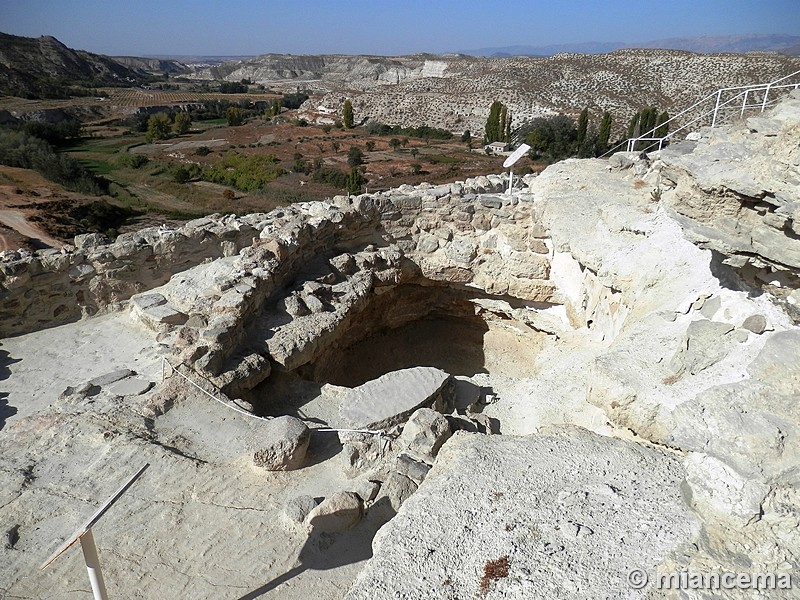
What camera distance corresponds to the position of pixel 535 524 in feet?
11.6

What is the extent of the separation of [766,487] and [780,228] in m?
1.91

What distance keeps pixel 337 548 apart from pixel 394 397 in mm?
2281

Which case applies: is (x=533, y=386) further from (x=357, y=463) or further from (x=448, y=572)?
(x=448, y=572)

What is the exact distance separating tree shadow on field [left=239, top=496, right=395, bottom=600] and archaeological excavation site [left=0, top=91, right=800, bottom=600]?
2cm

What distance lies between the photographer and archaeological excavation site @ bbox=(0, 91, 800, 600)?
3408 millimetres

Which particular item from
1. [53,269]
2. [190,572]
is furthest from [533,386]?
[53,269]

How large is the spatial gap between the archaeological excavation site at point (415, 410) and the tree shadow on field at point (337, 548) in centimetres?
2

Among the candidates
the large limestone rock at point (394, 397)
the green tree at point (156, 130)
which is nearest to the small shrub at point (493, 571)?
the large limestone rock at point (394, 397)

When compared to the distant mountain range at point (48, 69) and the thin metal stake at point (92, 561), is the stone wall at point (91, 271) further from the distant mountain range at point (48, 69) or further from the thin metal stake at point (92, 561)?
the distant mountain range at point (48, 69)

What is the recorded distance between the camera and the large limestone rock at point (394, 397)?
5.96m

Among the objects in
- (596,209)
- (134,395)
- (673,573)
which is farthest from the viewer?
(596,209)

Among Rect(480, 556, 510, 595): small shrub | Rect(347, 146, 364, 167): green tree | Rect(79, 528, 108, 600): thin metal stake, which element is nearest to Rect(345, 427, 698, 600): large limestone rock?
Rect(480, 556, 510, 595): small shrub

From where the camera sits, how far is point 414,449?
201 inches

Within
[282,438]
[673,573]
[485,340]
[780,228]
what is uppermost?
[780,228]
